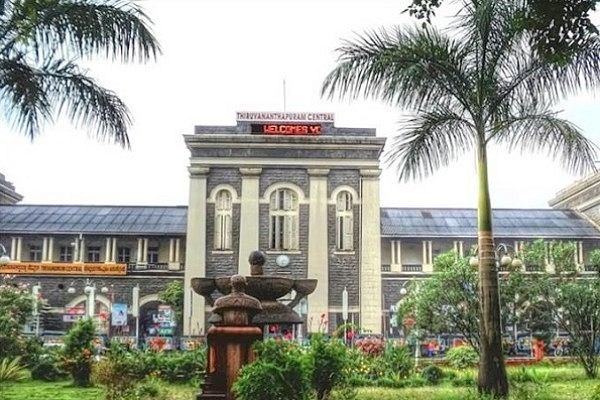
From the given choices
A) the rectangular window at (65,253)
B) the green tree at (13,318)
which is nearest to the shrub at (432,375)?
the green tree at (13,318)

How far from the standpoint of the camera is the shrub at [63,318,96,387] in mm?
15016

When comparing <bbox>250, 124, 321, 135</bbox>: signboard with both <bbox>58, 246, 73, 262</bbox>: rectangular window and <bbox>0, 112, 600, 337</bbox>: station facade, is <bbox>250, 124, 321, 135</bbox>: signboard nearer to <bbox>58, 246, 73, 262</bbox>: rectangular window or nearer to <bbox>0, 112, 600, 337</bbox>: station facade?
<bbox>0, 112, 600, 337</bbox>: station facade

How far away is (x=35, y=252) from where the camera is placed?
111ft

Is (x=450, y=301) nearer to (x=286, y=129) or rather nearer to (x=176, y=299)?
(x=286, y=129)

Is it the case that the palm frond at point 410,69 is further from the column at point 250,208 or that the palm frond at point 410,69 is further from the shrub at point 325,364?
the column at point 250,208

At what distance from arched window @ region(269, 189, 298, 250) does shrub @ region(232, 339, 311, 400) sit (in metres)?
23.6

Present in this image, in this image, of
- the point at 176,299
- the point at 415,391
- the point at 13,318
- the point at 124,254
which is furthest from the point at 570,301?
the point at 124,254

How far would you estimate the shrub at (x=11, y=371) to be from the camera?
1588 centimetres

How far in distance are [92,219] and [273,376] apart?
2916 cm

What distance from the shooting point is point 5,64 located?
33.3 ft

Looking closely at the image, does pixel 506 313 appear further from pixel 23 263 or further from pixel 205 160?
pixel 23 263

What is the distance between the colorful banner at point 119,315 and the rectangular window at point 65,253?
404cm

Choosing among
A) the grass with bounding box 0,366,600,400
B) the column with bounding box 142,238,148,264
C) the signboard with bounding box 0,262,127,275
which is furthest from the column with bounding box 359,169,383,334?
the grass with bounding box 0,366,600,400

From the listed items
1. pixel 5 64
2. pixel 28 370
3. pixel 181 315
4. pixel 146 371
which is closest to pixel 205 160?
pixel 181 315
